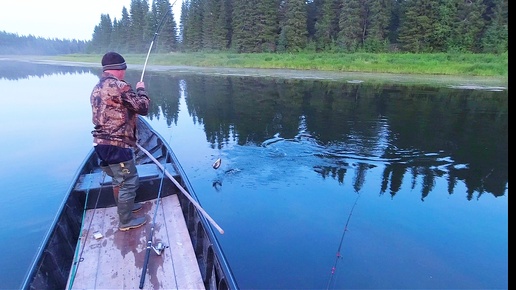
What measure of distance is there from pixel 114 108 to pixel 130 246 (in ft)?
4.98

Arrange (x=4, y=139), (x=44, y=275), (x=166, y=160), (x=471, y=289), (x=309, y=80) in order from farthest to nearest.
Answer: (x=309, y=80) < (x=4, y=139) < (x=166, y=160) < (x=471, y=289) < (x=44, y=275)

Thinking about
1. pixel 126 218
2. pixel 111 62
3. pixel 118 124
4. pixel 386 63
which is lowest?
pixel 126 218

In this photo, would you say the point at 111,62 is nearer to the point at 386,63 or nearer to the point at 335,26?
the point at 386,63

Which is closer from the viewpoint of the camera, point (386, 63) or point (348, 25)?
point (386, 63)

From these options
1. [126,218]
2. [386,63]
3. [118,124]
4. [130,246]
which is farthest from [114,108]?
[386,63]

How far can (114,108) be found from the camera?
3.45 metres

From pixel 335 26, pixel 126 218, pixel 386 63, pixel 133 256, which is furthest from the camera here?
pixel 335 26

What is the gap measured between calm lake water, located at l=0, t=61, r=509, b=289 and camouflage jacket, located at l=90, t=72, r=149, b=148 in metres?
2.35

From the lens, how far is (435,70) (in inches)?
1093

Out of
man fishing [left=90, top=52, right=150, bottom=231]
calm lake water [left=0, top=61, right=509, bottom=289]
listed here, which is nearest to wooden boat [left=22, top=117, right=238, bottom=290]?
man fishing [left=90, top=52, right=150, bottom=231]

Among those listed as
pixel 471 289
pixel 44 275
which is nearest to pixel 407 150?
pixel 471 289
